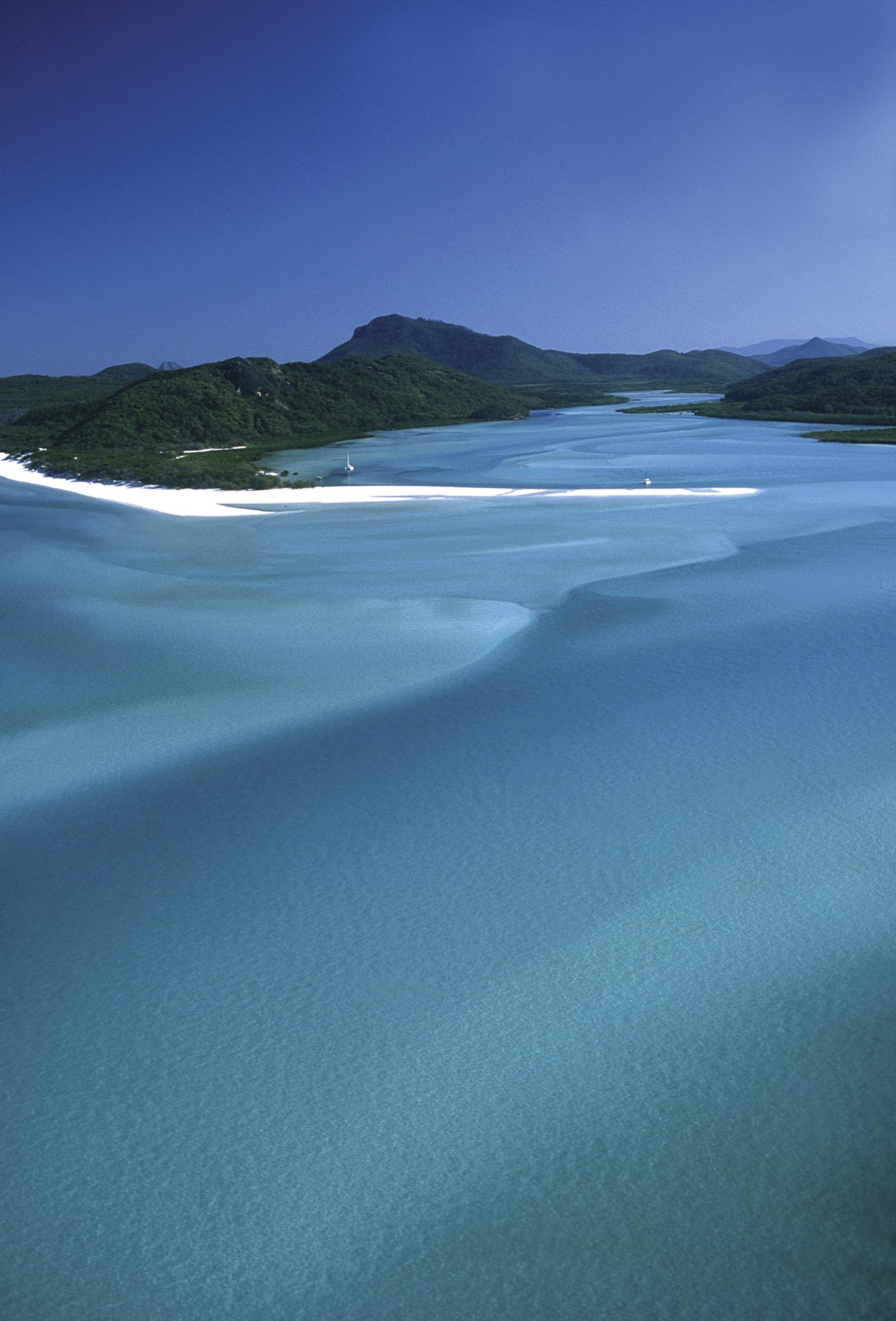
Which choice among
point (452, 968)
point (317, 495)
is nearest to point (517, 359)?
point (317, 495)

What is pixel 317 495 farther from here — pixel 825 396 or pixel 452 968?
pixel 825 396

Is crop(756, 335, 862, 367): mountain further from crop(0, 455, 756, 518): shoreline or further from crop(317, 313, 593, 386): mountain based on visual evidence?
crop(0, 455, 756, 518): shoreline

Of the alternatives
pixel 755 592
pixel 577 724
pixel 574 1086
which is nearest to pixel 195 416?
pixel 755 592

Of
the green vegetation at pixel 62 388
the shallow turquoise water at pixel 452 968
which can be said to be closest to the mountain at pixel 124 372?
the green vegetation at pixel 62 388

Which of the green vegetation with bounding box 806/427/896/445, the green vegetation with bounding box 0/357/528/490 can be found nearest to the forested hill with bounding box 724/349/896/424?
the green vegetation with bounding box 806/427/896/445

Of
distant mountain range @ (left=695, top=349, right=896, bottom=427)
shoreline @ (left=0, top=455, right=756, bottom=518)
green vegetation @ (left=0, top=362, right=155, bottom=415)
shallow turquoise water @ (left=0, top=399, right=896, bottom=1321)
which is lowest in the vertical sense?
shallow turquoise water @ (left=0, top=399, right=896, bottom=1321)

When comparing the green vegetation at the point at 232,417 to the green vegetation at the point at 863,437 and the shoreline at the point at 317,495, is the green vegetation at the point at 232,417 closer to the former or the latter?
the shoreline at the point at 317,495

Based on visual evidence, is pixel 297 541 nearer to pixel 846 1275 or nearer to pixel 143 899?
pixel 143 899
